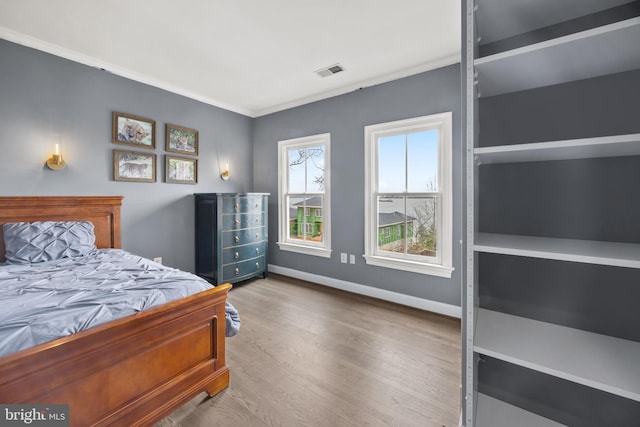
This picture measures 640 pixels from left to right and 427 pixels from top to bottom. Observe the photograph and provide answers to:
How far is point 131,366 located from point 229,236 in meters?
2.35

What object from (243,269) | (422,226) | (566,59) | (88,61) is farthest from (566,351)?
(88,61)

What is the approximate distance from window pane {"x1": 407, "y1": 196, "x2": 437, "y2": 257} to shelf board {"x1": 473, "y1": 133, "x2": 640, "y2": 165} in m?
1.78

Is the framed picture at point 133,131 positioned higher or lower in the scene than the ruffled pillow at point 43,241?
higher

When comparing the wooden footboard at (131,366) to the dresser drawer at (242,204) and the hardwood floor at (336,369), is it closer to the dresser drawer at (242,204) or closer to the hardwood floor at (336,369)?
the hardwood floor at (336,369)

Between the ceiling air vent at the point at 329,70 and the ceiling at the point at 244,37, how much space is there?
64 millimetres

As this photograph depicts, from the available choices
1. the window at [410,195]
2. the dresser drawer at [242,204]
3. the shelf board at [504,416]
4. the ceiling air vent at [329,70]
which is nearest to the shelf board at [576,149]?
the shelf board at [504,416]

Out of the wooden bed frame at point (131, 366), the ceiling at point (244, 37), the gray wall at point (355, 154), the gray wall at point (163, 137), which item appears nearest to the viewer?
the wooden bed frame at point (131, 366)

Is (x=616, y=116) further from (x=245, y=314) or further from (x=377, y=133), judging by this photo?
(x=245, y=314)

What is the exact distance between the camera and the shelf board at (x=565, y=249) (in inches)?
35.7

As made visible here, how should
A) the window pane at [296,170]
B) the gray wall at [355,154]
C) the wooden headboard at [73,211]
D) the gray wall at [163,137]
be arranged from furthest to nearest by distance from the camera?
the window pane at [296,170]
the gray wall at [355,154]
the gray wall at [163,137]
the wooden headboard at [73,211]

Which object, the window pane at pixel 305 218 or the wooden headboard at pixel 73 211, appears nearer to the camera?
the wooden headboard at pixel 73 211

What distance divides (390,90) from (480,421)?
10.1 ft

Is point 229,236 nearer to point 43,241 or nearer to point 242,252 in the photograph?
point 242,252

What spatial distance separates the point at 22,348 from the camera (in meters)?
1.07
